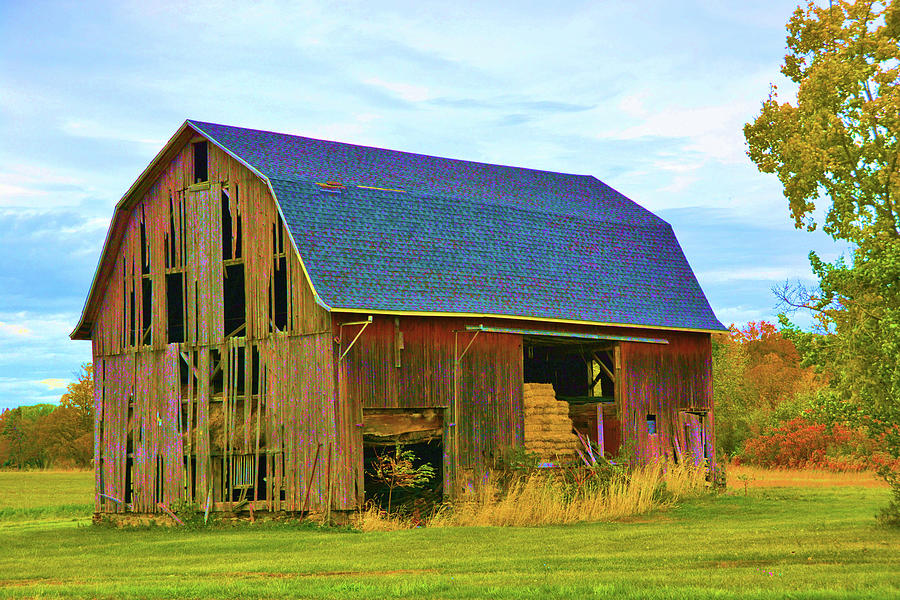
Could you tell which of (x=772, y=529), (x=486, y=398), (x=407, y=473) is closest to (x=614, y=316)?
(x=486, y=398)

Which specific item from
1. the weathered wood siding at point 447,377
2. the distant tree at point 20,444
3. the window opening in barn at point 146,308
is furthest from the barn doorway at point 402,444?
the distant tree at point 20,444

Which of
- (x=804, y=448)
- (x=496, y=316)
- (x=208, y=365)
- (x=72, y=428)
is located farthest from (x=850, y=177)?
(x=72, y=428)

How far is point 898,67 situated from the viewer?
21641 millimetres

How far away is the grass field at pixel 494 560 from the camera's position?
13336 mm

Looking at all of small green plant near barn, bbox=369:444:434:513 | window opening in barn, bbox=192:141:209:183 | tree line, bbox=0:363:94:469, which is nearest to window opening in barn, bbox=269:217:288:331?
window opening in barn, bbox=192:141:209:183

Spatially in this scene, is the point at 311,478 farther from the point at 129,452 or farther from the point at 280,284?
the point at 129,452

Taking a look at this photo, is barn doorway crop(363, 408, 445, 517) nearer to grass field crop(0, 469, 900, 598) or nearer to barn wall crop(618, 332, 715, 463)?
grass field crop(0, 469, 900, 598)

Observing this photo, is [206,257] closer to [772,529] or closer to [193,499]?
[193,499]

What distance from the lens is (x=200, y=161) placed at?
27969 millimetres

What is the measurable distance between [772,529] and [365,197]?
480 inches

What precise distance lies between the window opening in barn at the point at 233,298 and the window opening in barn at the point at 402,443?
14.3 ft

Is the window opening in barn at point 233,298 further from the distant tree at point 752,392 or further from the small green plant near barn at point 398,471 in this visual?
the distant tree at point 752,392

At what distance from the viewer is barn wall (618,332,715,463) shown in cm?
2988

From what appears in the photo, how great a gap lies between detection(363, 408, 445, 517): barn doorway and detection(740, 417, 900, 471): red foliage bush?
2134 cm
